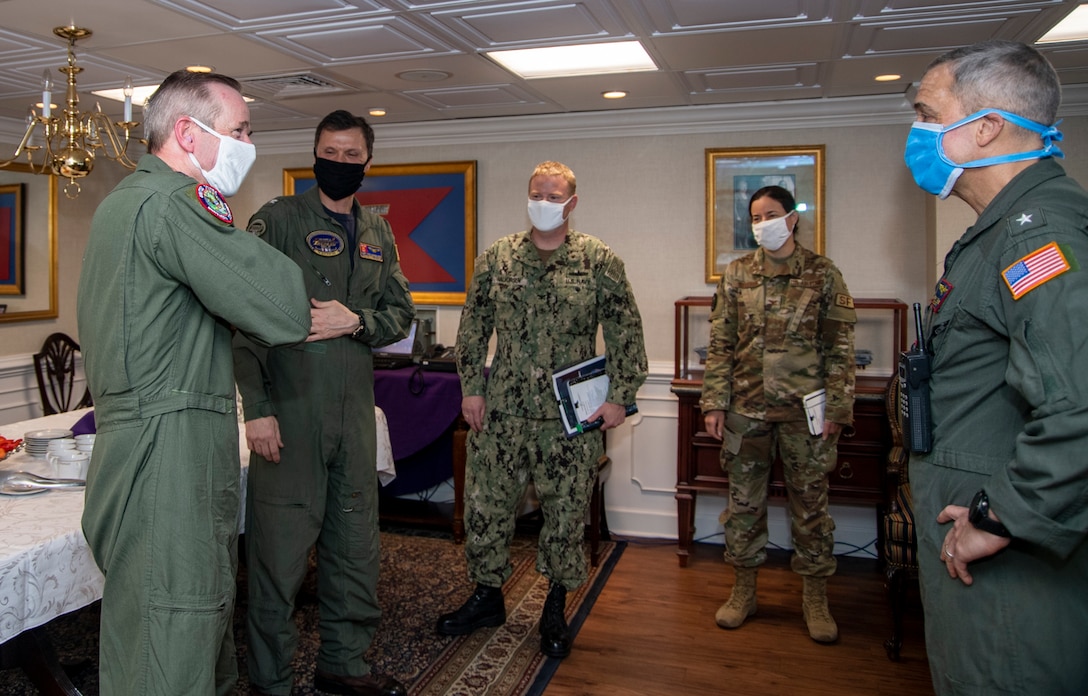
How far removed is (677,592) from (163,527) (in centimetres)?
255

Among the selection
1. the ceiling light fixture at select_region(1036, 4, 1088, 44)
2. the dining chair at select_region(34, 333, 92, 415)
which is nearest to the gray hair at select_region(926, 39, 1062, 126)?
the ceiling light fixture at select_region(1036, 4, 1088, 44)

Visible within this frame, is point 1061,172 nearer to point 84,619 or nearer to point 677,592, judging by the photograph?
point 677,592

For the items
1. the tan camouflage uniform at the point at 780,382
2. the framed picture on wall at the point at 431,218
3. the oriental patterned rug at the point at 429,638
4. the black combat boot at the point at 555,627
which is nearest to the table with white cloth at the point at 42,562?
the oriental patterned rug at the point at 429,638

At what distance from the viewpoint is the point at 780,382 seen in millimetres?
3080

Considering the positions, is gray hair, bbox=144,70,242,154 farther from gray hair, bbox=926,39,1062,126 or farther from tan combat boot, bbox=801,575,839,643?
tan combat boot, bbox=801,575,839,643

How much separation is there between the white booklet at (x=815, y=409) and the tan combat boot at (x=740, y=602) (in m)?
0.64

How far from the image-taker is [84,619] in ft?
10.2

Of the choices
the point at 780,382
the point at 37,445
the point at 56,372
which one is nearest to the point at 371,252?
the point at 37,445

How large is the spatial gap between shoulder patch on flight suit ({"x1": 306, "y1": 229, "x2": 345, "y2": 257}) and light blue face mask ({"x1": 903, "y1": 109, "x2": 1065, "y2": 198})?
158 centimetres

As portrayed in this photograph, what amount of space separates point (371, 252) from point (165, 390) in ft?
3.70

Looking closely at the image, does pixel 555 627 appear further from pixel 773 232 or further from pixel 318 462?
pixel 773 232

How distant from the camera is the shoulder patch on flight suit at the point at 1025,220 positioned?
4.38ft

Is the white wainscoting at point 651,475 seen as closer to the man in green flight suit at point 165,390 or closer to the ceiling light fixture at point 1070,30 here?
the ceiling light fixture at point 1070,30

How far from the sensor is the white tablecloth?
5.64 feet
